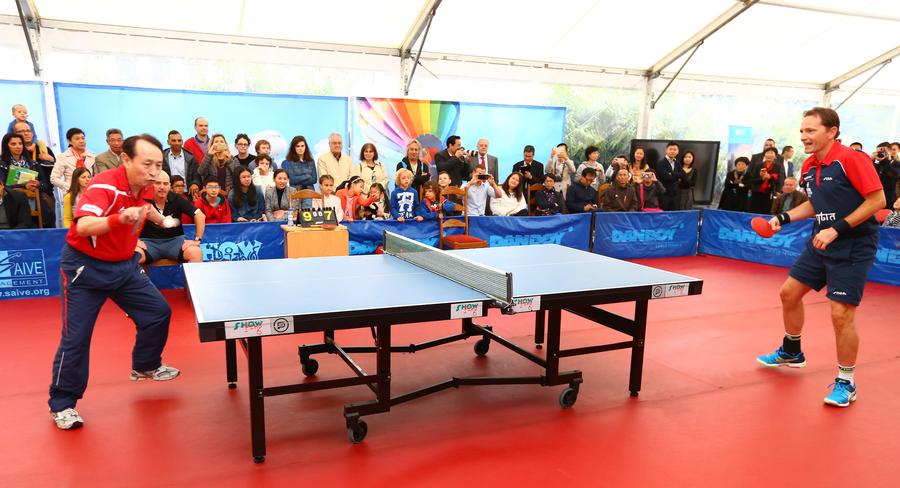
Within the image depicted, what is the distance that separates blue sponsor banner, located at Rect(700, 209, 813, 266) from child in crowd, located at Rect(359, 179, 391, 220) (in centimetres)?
569

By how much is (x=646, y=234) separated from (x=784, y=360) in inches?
209

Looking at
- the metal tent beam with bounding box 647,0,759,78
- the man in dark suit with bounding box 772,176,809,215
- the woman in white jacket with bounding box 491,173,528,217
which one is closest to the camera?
the woman in white jacket with bounding box 491,173,528,217

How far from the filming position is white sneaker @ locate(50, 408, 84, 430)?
3.63m

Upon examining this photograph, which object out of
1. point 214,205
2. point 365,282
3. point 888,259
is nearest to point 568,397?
point 365,282

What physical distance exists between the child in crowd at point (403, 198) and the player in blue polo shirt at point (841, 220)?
5124 mm

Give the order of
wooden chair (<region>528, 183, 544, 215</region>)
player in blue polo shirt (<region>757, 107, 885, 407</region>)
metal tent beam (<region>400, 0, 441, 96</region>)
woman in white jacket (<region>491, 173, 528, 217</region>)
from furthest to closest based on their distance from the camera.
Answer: wooden chair (<region>528, 183, 544, 215</region>) → woman in white jacket (<region>491, 173, 528, 217</region>) → metal tent beam (<region>400, 0, 441, 96</region>) → player in blue polo shirt (<region>757, 107, 885, 407</region>)

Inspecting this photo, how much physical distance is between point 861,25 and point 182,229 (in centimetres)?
1229

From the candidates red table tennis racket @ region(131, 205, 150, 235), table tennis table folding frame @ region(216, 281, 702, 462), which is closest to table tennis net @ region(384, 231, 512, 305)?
table tennis table folding frame @ region(216, 281, 702, 462)

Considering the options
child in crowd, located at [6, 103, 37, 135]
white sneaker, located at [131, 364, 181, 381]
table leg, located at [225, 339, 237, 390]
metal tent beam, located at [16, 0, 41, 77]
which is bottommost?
white sneaker, located at [131, 364, 181, 381]

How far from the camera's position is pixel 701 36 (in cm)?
1123

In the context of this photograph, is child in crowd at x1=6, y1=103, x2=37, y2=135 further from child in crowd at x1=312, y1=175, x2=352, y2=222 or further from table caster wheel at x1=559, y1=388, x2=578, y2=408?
table caster wheel at x1=559, y1=388, x2=578, y2=408

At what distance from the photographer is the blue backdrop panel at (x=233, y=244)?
7293 millimetres

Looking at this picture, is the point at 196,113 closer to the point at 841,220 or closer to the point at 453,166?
the point at 453,166

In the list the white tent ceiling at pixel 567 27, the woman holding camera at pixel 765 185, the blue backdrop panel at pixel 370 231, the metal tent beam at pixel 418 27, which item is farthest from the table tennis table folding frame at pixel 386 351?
the woman holding camera at pixel 765 185
